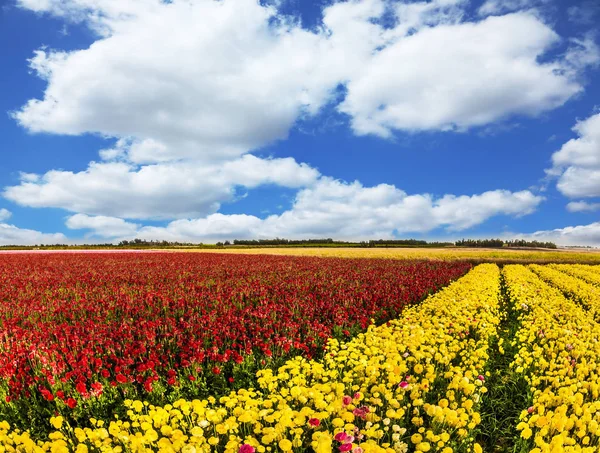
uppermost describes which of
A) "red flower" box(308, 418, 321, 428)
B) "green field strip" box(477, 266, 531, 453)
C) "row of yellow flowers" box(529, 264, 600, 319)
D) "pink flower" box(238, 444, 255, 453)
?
"red flower" box(308, 418, 321, 428)

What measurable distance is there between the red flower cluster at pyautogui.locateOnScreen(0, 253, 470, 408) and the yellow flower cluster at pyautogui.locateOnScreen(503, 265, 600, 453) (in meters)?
3.31

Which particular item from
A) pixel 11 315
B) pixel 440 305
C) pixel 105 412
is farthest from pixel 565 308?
pixel 11 315

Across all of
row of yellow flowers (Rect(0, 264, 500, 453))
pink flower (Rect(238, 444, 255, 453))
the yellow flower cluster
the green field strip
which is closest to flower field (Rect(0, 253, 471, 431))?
row of yellow flowers (Rect(0, 264, 500, 453))

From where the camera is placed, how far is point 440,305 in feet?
35.8

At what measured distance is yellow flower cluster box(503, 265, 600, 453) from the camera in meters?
4.10

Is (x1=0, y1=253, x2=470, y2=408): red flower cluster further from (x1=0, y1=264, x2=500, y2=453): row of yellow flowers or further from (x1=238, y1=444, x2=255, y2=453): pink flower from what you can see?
(x1=238, y1=444, x2=255, y2=453): pink flower

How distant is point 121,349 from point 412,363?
5.02m

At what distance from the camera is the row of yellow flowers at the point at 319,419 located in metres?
3.83

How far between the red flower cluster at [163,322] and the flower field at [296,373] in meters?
0.06

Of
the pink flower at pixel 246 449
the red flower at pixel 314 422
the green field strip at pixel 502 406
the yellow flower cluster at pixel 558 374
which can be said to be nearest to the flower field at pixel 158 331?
the red flower at pixel 314 422

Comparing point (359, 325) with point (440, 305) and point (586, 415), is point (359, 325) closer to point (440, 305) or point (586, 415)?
point (440, 305)

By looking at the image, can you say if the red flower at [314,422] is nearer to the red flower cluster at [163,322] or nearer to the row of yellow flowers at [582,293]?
the red flower cluster at [163,322]

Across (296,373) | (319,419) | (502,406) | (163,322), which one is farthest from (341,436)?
(163,322)

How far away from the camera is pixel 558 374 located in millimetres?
6234
